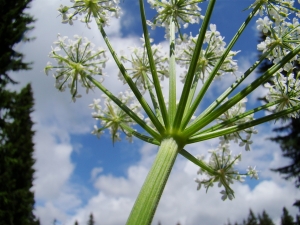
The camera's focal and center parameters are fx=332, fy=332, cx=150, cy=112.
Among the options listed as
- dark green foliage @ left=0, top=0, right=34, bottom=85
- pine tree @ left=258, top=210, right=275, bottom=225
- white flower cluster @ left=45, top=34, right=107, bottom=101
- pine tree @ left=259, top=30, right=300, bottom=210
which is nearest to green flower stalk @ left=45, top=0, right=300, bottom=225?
white flower cluster @ left=45, top=34, right=107, bottom=101

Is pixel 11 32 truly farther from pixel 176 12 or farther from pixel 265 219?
pixel 265 219

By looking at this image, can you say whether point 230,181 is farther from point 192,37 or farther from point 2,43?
point 2,43

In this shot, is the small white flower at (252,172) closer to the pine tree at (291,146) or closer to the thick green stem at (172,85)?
the thick green stem at (172,85)

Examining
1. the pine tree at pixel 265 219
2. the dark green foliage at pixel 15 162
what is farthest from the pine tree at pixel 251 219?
the dark green foliage at pixel 15 162

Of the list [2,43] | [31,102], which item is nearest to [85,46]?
[2,43]

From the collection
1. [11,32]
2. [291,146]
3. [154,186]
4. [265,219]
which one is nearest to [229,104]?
[154,186]

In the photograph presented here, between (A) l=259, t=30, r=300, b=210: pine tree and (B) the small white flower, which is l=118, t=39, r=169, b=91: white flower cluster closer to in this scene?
(B) the small white flower
